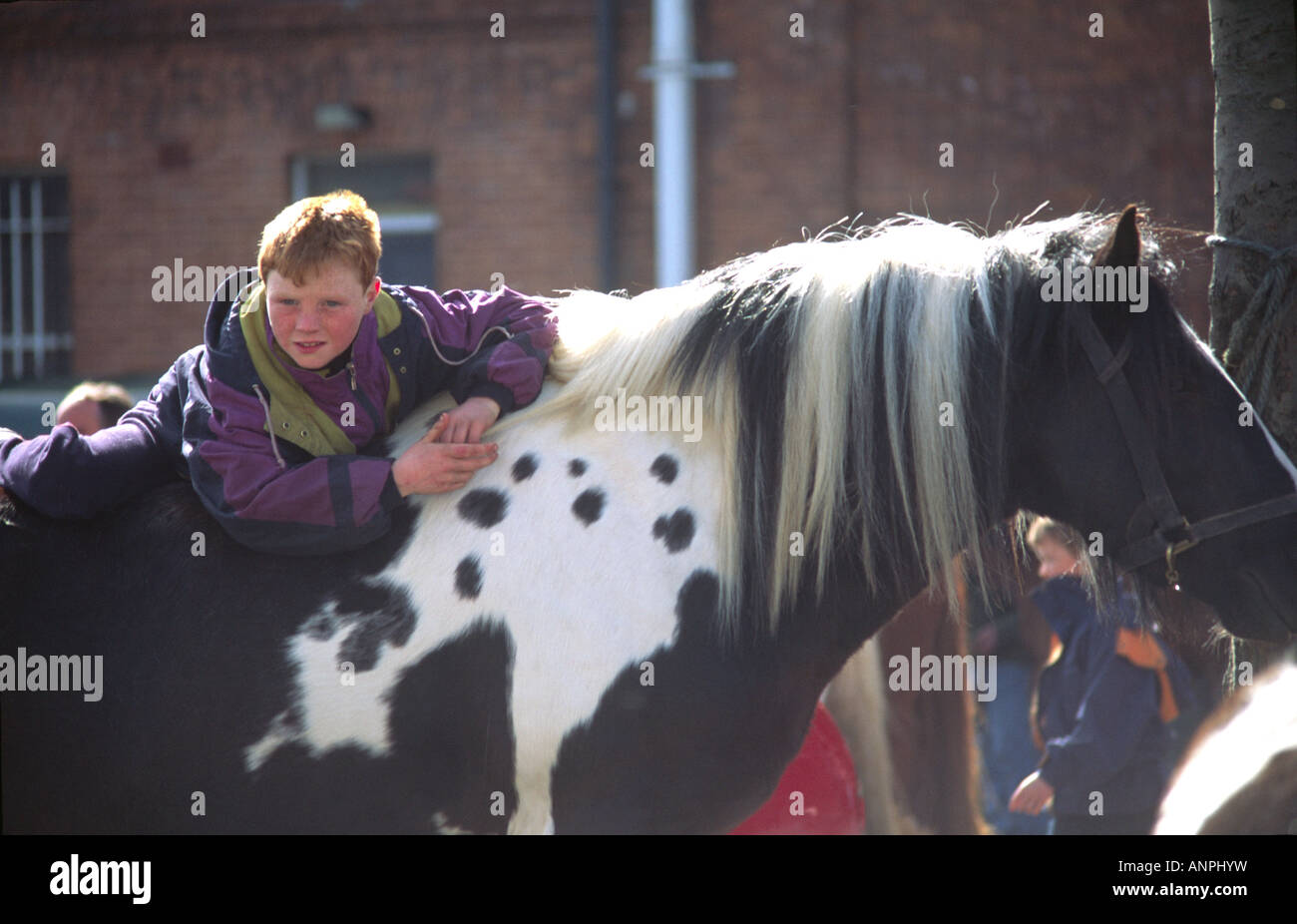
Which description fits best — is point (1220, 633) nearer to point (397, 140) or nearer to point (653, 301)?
point (653, 301)

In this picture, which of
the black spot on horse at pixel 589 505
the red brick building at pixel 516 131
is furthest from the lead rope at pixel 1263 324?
the red brick building at pixel 516 131

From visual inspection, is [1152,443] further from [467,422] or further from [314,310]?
[314,310]

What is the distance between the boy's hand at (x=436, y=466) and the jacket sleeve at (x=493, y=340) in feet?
0.46

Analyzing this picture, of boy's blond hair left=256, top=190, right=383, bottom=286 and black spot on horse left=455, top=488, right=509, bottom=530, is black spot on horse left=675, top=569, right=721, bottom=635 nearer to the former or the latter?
black spot on horse left=455, top=488, right=509, bottom=530

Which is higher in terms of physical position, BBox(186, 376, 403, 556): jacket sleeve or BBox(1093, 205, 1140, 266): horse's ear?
BBox(1093, 205, 1140, 266): horse's ear

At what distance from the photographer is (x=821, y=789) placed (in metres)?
3.45

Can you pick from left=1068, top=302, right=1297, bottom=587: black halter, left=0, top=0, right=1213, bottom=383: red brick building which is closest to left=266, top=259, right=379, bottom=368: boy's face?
left=1068, top=302, right=1297, bottom=587: black halter

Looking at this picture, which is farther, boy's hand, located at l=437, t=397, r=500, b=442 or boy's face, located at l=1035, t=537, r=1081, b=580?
boy's face, located at l=1035, t=537, r=1081, b=580

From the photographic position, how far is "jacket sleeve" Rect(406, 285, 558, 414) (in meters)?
2.27

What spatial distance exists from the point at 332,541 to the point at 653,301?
79cm

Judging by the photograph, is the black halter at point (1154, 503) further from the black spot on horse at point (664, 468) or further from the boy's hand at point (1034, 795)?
the boy's hand at point (1034, 795)

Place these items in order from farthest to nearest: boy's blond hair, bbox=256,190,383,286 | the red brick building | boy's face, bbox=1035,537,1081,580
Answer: the red brick building < boy's face, bbox=1035,537,1081,580 < boy's blond hair, bbox=256,190,383,286

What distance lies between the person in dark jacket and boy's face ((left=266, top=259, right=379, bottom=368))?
2451mm
